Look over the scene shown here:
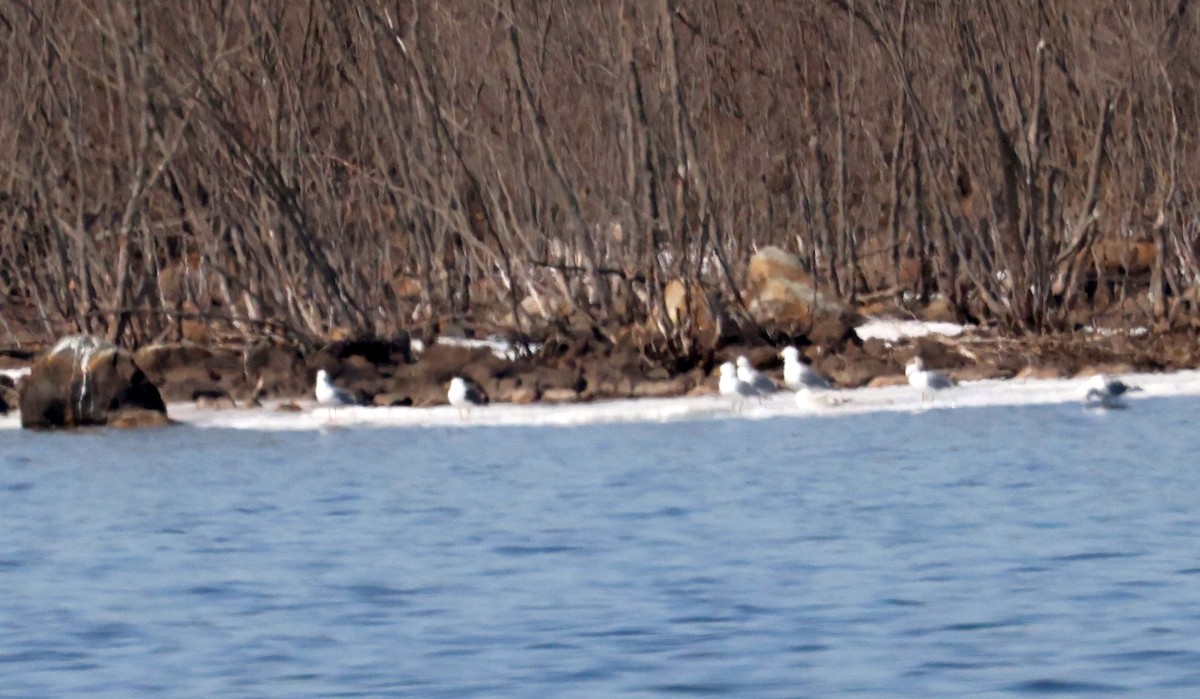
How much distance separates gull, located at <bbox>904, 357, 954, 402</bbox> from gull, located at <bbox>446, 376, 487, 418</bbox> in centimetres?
321

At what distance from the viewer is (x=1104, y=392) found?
16281mm

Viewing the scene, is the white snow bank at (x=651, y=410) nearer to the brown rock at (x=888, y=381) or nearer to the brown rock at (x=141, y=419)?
the brown rock at (x=141, y=419)

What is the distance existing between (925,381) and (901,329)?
16.9 ft

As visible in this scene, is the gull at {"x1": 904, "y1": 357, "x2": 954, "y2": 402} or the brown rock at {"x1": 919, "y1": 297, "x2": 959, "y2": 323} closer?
the gull at {"x1": 904, "y1": 357, "x2": 954, "y2": 402}

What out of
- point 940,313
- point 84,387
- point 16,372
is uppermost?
point 940,313

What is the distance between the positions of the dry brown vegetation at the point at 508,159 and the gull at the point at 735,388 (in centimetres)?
186

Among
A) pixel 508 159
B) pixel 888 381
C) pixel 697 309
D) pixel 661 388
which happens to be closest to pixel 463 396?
pixel 661 388

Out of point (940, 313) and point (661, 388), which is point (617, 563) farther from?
point (940, 313)

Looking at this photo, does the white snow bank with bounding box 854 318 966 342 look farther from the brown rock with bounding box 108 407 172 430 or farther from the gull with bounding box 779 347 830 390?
the brown rock with bounding box 108 407 172 430

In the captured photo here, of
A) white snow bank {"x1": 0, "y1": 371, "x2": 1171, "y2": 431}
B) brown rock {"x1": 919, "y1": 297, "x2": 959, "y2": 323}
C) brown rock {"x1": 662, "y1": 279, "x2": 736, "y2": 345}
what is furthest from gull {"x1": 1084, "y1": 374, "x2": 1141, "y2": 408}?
brown rock {"x1": 919, "y1": 297, "x2": 959, "y2": 323}

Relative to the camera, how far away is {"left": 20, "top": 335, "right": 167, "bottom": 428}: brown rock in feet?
56.6

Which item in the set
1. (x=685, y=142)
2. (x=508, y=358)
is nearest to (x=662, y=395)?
(x=508, y=358)

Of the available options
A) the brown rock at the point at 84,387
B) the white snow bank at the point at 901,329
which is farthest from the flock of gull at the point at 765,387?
the white snow bank at the point at 901,329

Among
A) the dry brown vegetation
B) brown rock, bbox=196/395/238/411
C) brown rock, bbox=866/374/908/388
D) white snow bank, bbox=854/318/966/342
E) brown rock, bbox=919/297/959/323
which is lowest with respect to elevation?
brown rock, bbox=866/374/908/388
